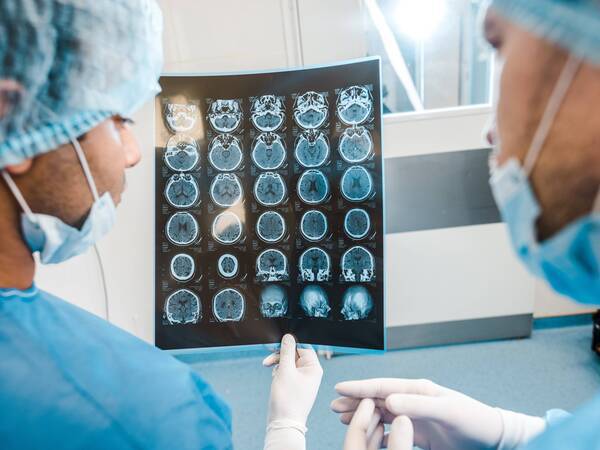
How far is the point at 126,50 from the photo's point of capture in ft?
2.18

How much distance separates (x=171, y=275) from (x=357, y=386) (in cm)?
56

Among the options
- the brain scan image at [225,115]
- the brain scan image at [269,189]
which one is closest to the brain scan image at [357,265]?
the brain scan image at [269,189]

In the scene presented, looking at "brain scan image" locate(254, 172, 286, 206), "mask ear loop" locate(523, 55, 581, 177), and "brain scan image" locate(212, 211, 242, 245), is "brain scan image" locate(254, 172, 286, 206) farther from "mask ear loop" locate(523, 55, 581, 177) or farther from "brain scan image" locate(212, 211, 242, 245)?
"mask ear loop" locate(523, 55, 581, 177)

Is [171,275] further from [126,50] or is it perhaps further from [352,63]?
[352,63]

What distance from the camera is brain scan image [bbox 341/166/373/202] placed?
1048 mm

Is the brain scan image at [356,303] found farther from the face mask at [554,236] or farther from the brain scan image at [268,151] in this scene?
the face mask at [554,236]

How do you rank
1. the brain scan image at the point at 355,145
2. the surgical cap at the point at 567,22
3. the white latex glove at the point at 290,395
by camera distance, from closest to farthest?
the surgical cap at the point at 567,22 < the white latex glove at the point at 290,395 < the brain scan image at the point at 355,145

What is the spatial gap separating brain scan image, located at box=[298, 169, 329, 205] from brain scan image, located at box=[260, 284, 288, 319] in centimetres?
24

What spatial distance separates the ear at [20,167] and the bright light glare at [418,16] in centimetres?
192

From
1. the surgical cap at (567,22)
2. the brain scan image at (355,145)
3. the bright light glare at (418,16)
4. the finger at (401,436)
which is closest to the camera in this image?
the surgical cap at (567,22)

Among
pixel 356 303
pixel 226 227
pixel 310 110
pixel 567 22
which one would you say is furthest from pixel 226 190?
pixel 567 22

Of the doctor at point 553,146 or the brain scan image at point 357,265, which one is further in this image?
the brain scan image at point 357,265

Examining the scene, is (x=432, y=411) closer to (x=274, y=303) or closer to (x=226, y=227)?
(x=274, y=303)

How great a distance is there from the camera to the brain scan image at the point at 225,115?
1.12 m
